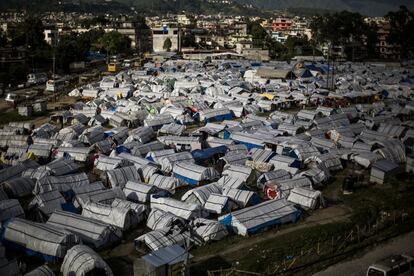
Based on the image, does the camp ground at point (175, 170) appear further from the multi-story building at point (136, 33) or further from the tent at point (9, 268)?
the multi-story building at point (136, 33)

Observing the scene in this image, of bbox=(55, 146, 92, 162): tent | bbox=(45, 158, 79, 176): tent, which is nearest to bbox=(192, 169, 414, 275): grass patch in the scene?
bbox=(45, 158, 79, 176): tent

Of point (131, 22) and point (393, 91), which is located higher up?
point (131, 22)

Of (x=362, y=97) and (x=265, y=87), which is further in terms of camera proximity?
(x=265, y=87)

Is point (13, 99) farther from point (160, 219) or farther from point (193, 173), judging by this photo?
point (160, 219)

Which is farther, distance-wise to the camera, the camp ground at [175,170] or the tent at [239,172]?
the tent at [239,172]

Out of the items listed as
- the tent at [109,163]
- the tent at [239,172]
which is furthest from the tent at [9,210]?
the tent at [239,172]

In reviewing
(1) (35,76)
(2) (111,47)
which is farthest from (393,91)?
(2) (111,47)

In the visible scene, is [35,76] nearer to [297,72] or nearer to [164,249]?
[297,72]

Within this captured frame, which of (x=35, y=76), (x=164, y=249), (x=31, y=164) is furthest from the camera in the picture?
(x=35, y=76)
